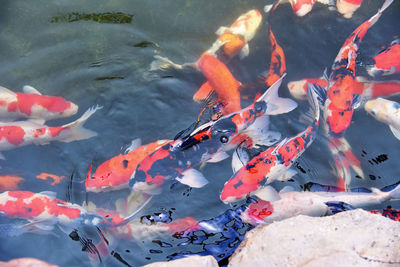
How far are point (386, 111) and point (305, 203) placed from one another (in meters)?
1.69

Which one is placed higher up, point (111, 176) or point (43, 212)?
point (111, 176)

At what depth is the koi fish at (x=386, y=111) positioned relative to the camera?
15.7ft

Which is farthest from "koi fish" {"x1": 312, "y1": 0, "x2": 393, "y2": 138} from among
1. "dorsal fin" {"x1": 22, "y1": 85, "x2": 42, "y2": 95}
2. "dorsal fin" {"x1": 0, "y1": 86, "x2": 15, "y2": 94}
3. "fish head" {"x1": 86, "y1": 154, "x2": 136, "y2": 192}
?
"dorsal fin" {"x1": 0, "y1": 86, "x2": 15, "y2": 94}

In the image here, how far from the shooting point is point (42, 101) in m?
4.82

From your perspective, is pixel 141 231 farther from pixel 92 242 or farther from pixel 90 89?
pixel 90 89

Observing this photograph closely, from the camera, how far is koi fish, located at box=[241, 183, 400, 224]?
4.17 metres

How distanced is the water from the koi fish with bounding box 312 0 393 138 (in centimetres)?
17

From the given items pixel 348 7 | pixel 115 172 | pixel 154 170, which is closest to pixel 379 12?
pixel 348 7

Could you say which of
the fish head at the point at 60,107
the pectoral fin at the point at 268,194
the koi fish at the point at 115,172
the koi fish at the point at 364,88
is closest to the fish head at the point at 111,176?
the koi fish at the point at 115,172

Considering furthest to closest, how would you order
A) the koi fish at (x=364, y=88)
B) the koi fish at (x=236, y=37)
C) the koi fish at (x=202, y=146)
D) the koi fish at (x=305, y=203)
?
1. the koi fish at (x=236, y=37)
2. the koi fish at (x=364, y=88)
3. the koi fish at (x=202, y=146)
4. the koi fish at (x=305, y=203)

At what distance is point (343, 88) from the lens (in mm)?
4852

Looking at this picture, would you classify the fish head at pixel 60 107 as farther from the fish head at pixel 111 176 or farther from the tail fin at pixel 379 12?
the tail fin at pixel 379 12

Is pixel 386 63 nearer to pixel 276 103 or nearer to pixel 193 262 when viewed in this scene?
pixel 276 103

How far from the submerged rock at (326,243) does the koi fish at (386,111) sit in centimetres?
160
